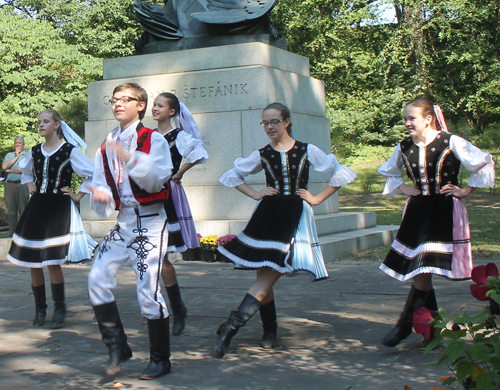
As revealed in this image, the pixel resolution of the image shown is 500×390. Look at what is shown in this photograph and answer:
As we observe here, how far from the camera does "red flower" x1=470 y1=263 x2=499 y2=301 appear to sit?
2.33 m

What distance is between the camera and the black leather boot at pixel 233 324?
440 centimetres

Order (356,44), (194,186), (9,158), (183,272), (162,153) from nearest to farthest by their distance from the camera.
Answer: (162,153)
(183,272)
(194,186)
(9,158)
(356,44)

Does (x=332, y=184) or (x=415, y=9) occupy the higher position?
(x=415, y=9)

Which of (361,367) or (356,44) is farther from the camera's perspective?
(356,44)

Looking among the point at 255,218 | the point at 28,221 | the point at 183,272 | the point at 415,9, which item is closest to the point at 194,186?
the point at 183,272

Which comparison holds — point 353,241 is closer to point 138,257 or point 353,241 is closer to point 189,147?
point 189,147

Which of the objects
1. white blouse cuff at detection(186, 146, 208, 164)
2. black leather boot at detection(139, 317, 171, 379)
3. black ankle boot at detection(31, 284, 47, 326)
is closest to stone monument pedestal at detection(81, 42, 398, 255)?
white blouse cuff at detection(186, 146, 208, 164)

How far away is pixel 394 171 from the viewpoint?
5.09 m

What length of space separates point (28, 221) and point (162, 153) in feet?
7.40

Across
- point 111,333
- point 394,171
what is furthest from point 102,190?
point 394,171

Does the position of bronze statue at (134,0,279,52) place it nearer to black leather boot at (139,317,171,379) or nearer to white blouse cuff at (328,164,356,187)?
white blouse cuff at (328,164,356,187)

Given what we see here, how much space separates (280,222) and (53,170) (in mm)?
2259

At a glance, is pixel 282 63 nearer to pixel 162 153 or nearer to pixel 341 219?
pixel 341 219

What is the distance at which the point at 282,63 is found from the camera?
1093cm
